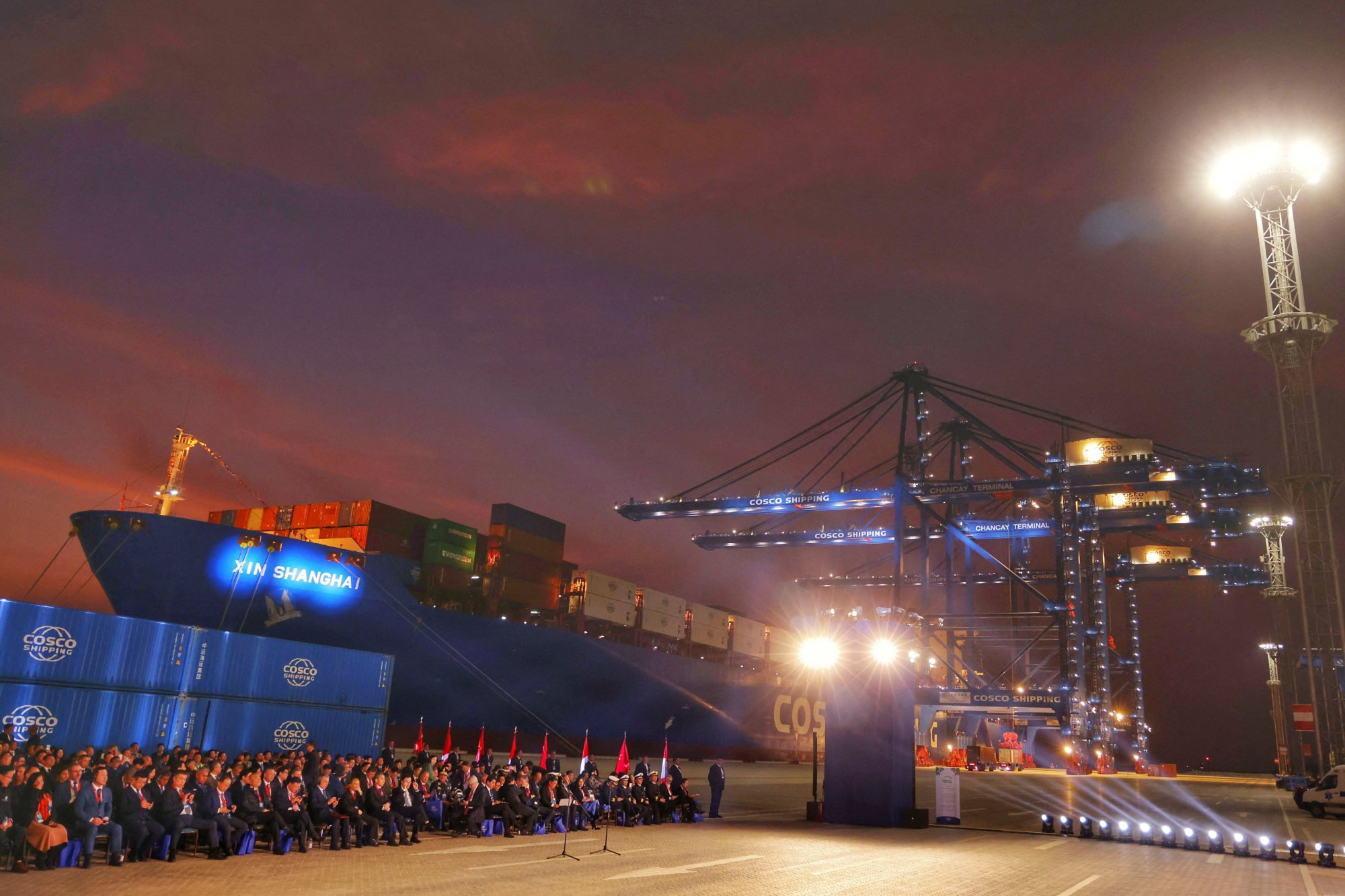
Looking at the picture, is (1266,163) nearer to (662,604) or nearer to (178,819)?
(178,819)

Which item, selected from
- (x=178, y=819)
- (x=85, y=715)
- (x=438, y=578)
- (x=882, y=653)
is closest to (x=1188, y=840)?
(x=882, y=653)

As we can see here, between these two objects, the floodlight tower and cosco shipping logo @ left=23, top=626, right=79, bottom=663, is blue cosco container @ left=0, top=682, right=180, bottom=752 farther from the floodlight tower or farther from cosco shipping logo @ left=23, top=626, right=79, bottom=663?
the floodlight tower

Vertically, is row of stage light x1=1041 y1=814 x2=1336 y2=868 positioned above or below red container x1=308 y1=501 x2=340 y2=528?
below

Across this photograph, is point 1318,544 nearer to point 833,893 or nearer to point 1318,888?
point 1318,888

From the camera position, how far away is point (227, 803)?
13.1m

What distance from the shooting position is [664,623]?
54.7m

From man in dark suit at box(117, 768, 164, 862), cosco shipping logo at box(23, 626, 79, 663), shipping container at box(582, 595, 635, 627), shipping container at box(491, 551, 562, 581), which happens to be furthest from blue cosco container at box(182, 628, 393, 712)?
shipping container at box(582, 595, 635, 627)

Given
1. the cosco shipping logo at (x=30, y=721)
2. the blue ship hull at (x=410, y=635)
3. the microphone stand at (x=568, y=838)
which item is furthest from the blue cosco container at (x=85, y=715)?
the blue ship hull at (x=410, y=635)

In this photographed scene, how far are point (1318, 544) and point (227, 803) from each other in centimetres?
3058

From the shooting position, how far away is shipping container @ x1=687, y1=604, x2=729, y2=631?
59812 millimetres

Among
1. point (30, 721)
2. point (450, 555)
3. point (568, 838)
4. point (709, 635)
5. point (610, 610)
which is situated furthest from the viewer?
point (709, 635)

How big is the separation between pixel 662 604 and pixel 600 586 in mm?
8140

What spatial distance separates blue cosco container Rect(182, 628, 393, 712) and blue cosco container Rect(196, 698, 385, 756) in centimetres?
23

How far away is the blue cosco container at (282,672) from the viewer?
68.7 ft
